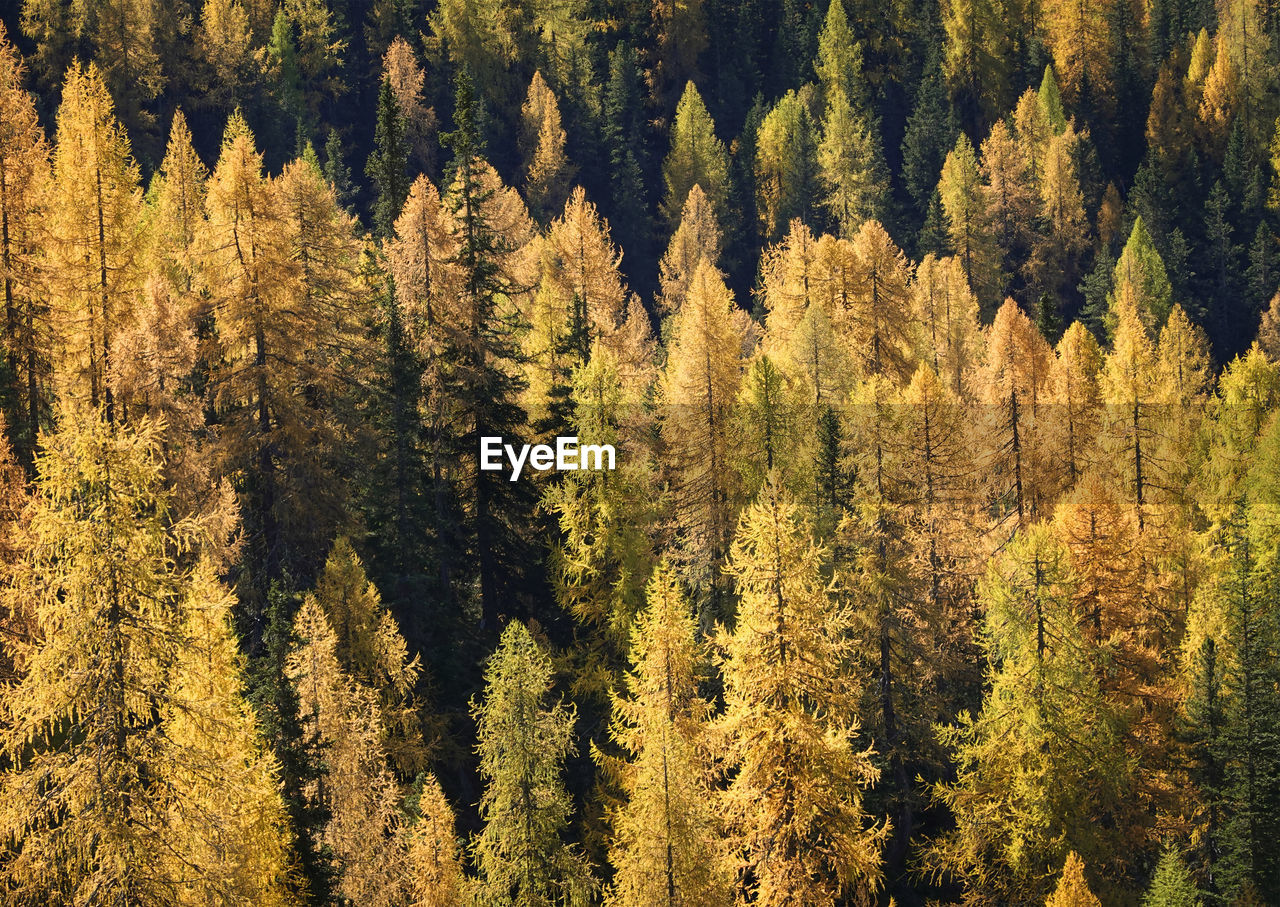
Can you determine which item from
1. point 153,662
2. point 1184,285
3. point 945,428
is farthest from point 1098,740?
point 1184,285

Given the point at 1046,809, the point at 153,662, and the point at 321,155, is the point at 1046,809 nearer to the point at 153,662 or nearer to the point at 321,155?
the point at 153,662

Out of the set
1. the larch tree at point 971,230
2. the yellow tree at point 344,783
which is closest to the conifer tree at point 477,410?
the yellow tree at point 344,783

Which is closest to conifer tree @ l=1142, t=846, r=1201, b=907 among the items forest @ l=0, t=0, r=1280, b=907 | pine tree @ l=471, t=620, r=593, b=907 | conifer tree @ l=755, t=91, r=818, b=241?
forest @ l=0, t=0, r=1280, b=907

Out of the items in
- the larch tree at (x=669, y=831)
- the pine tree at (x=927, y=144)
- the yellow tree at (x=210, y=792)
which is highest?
the pine tree at (x=927, y=144)

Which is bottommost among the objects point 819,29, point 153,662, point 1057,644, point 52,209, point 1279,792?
point 1279,792

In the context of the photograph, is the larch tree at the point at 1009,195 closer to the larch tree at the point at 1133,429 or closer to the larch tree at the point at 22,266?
the larch tree at the point at 1133,429

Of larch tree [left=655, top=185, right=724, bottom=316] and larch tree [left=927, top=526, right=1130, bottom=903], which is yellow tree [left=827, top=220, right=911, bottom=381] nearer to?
larch tree [left=927, top=526, right=1130, bottom=903]

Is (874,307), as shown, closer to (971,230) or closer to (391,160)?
(391,160)
